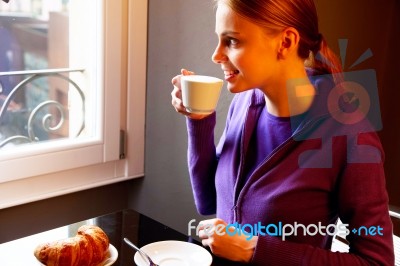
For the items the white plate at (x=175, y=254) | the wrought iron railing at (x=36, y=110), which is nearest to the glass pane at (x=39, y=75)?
the wrought iron railing at (x=36, y=110)

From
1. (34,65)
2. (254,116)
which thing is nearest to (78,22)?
(34,65)

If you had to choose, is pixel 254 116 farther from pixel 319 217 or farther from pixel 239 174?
pixel 319 217

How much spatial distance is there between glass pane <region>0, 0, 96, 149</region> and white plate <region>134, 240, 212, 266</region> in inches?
31.3

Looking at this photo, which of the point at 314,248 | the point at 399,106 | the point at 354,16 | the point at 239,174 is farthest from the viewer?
the point at 399,106

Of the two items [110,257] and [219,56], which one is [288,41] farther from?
[110,257]

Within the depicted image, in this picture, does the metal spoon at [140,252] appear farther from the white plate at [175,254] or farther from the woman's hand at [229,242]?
the woman's hand at [229,242]

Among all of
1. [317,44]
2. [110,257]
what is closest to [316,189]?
[317,44]

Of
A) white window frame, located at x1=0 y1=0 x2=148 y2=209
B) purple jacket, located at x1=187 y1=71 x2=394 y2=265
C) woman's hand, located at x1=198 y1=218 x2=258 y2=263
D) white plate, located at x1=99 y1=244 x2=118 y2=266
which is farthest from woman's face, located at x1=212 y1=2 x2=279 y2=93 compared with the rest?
white window frame, located at x1=0 y1=0 x2=148 y2=209

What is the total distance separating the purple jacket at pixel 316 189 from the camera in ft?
3.32

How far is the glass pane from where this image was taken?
5.31 feet

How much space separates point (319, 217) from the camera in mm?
1097

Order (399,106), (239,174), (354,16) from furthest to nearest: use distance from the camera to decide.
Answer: (399,106) < (354,16) < (239,174)

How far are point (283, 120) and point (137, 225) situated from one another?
0.39 metres

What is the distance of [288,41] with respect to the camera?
1084mm
